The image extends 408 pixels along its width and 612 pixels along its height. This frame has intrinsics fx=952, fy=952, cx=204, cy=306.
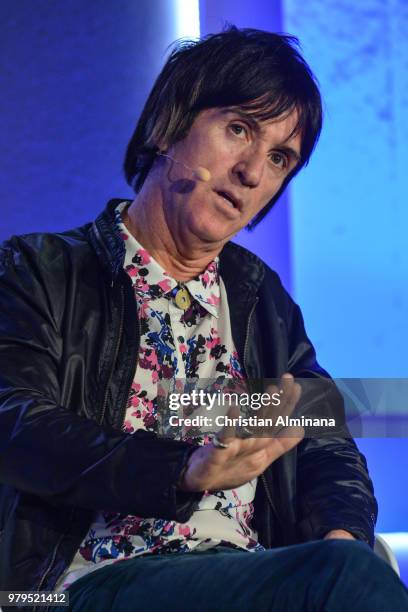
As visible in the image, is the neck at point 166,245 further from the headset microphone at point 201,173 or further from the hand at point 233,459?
the hand at point 233,459

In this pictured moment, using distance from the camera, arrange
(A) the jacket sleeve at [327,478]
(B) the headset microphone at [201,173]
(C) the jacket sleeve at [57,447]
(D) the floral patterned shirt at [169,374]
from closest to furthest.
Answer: (C) the jacket sleeve at [57,447], (D) the floral patterned shirt at [169,374], (A) the jacket sleeve at [327,478], (B) the headset microphone at [201,173]

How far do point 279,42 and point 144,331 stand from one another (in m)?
0.53

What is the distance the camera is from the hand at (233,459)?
0.96 m

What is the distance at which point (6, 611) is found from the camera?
46.2 inches

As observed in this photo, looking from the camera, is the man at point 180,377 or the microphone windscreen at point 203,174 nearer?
the man at point 180,377

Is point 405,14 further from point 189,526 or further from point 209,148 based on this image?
point 189,526

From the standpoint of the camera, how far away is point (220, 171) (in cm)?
145

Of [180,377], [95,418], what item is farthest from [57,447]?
[180,377]

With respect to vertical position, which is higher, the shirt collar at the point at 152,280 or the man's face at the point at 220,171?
the man's face at the point at 220,171

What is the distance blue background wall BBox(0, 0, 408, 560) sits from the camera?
2201 millimetres

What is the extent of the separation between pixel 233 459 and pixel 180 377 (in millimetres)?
377

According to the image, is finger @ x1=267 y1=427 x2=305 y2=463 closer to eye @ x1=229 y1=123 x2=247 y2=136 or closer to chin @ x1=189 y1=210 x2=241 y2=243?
chin @ x1=189 y1=210 x2=241 y2=243

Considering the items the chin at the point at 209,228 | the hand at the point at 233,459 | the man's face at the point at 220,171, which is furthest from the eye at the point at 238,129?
the hand at the point at 233,459

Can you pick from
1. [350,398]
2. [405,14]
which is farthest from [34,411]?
[405,14]
